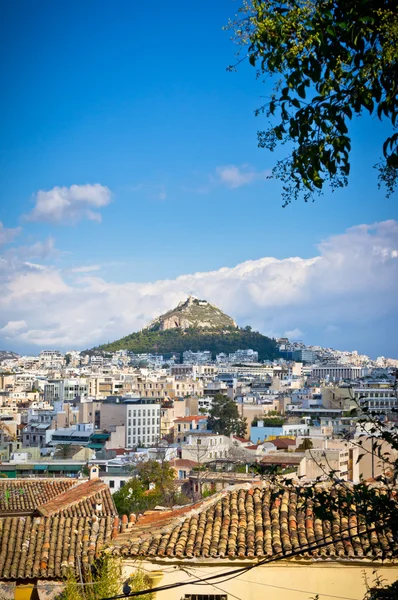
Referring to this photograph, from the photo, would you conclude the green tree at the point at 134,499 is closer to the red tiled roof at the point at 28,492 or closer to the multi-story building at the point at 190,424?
the red tiled roof at the point at 28,492

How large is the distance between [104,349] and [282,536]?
555 ft

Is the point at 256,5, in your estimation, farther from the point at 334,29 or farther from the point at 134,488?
the point at 134,488

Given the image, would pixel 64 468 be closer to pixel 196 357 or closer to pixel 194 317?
pixel 196 357

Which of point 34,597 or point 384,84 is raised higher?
point 384,84

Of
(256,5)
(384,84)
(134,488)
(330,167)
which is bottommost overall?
(134,488)

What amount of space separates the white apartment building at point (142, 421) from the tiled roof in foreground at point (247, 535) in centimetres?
4835

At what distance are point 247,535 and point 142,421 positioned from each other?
51177 mm

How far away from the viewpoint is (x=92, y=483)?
14422 mm

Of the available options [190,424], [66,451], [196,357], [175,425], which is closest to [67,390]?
[175,425]

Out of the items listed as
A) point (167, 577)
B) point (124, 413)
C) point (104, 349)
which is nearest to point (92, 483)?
point (167, 577)

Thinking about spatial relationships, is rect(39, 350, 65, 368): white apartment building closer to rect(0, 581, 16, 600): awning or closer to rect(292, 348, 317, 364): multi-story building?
Answer: rect(292, 348, 317, 364): multi-story building

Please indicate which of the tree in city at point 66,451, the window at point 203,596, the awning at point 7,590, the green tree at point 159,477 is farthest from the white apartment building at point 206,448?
the window at point 203,596

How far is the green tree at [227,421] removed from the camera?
2122 inches

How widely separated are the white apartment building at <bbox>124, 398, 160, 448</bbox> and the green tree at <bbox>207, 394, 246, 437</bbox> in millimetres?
4222
